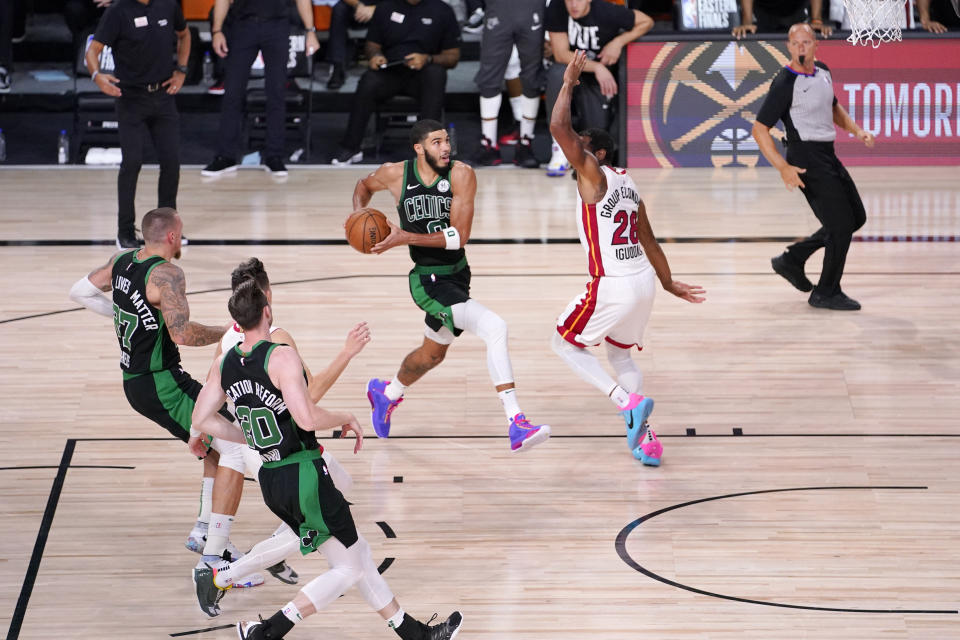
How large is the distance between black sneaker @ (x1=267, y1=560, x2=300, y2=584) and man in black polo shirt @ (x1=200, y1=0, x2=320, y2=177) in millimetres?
8097

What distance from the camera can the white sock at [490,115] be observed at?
13750 millimetres

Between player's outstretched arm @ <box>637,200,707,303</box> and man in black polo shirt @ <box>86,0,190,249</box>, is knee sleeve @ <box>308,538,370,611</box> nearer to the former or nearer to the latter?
player's outstretched arm @ <box>637,200,707,303</box>

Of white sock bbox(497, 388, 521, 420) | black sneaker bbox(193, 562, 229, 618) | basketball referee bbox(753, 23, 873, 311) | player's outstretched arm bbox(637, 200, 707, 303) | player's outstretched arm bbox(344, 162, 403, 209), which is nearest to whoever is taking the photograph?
black sneaker bbox(193, 562, 229, 618)

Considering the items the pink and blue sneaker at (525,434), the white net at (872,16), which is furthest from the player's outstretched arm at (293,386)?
the white net at (872,16)

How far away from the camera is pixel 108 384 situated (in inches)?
322

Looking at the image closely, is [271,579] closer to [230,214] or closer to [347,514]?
[347,514]

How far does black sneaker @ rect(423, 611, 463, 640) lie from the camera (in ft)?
16.9

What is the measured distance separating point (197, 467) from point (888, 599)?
363cm

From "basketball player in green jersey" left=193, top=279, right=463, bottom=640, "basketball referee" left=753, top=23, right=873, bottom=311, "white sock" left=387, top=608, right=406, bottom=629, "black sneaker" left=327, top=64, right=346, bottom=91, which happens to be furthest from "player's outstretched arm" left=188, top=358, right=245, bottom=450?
"black sneaker" left=327, top=64, right=346, bottom=91

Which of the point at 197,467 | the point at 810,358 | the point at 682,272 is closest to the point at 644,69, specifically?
the point at 682,272

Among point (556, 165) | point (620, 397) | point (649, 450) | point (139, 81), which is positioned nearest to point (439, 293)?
point (620, 397)

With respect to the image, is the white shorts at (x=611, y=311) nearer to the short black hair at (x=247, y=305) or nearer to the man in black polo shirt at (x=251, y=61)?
the short black hair at (x=247, y=305)

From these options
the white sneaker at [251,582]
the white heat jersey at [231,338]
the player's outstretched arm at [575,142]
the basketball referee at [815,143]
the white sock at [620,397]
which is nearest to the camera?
the white heat jersey at [231,338]

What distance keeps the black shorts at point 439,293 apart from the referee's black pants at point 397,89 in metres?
6.72
